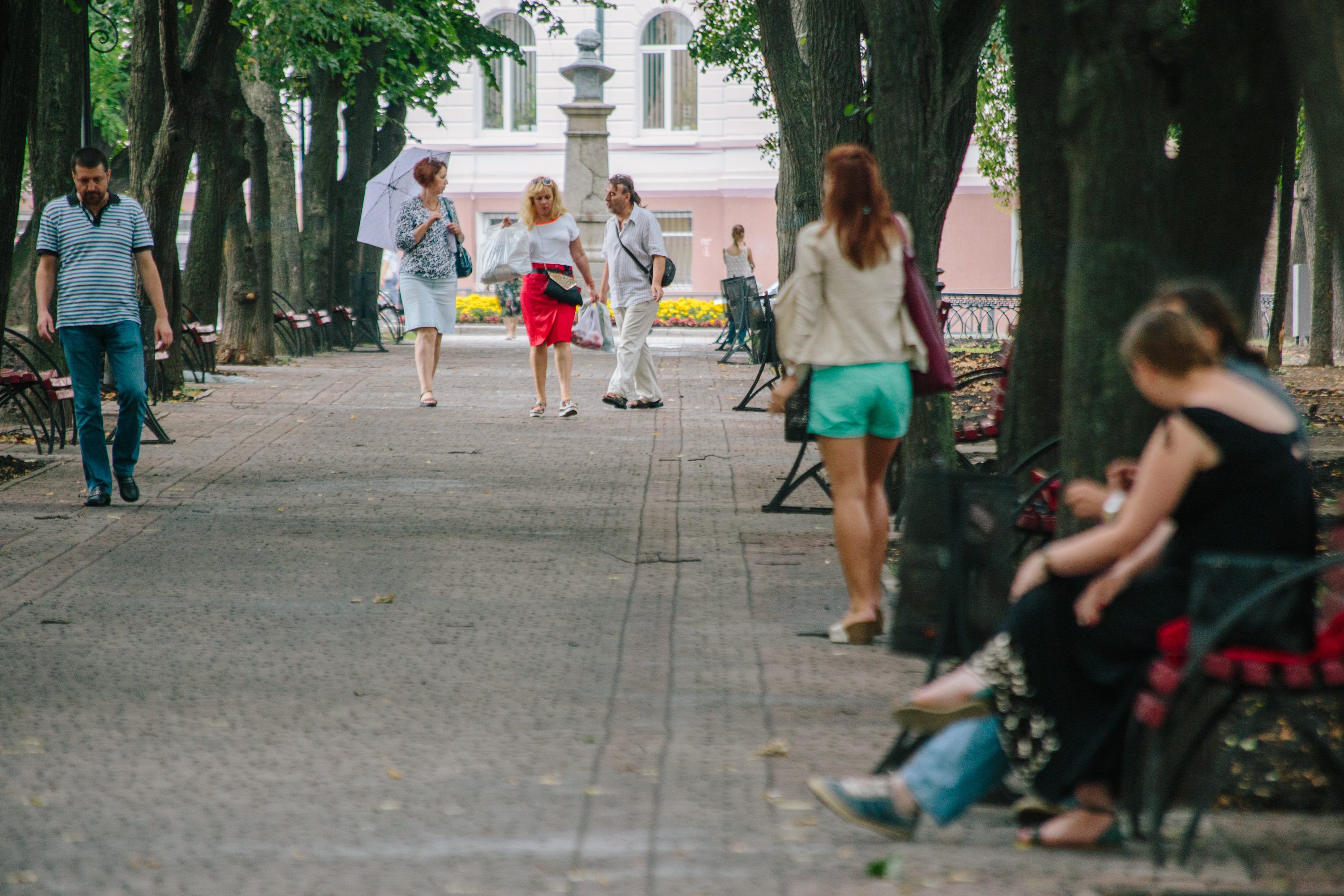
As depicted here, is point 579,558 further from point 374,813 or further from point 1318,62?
point 1318,62

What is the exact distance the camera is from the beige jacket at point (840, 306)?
19.6ft

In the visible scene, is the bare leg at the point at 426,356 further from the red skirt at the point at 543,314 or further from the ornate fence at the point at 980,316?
the ornate fence at the point at 980,316

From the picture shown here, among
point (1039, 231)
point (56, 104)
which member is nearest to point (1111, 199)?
point (1039, 231)

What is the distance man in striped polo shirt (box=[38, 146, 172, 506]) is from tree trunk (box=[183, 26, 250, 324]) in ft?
26.8

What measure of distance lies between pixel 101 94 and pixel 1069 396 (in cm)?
3143

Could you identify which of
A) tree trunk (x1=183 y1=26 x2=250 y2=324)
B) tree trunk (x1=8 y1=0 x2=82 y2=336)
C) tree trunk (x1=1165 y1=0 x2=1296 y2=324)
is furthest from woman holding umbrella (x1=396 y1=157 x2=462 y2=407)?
tree trunk (x1=1165 y1=0 x2=1296 y2=324)

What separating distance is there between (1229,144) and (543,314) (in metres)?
10.2

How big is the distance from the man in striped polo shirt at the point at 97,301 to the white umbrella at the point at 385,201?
31.1 ft

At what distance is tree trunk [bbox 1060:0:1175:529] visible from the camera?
4.25 meters

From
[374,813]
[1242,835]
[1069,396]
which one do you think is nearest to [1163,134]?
[1069,396]

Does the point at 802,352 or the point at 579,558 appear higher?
the point at 802,352

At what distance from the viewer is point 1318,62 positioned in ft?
11.0

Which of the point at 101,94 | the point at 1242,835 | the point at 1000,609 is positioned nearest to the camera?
the point at 1242,835

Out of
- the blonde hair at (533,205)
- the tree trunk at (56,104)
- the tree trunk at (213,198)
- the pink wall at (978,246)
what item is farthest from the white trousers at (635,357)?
the pink wall at (978,246)
